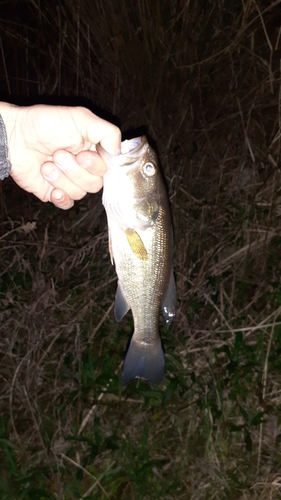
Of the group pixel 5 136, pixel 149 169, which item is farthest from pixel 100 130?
pixel 5 136

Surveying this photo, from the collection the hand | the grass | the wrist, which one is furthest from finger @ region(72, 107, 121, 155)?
the grass

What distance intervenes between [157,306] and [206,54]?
234 cm

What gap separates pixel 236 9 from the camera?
3.86 metres

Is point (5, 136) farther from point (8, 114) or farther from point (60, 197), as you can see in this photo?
point (60, 197)

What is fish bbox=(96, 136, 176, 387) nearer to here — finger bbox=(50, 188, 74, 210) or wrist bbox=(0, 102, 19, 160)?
finger bbox=(50, 188, 74, 210)

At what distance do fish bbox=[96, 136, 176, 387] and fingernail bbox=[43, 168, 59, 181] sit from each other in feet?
0.70

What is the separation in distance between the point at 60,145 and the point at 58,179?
146 millimetres

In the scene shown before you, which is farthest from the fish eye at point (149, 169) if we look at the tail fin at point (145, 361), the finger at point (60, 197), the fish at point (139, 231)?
the tail fin at point (145, 361)

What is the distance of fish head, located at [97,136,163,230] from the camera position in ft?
6.57

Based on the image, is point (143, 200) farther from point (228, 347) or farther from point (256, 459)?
point (256, 459)

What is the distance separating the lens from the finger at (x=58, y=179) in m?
2.05

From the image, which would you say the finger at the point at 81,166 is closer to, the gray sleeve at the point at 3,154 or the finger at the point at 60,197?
the finger at the point at 60,197

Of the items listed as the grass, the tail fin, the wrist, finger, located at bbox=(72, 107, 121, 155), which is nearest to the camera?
finger, located at bbox=(72, 107, 121, 155)

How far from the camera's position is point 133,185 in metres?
2.06
